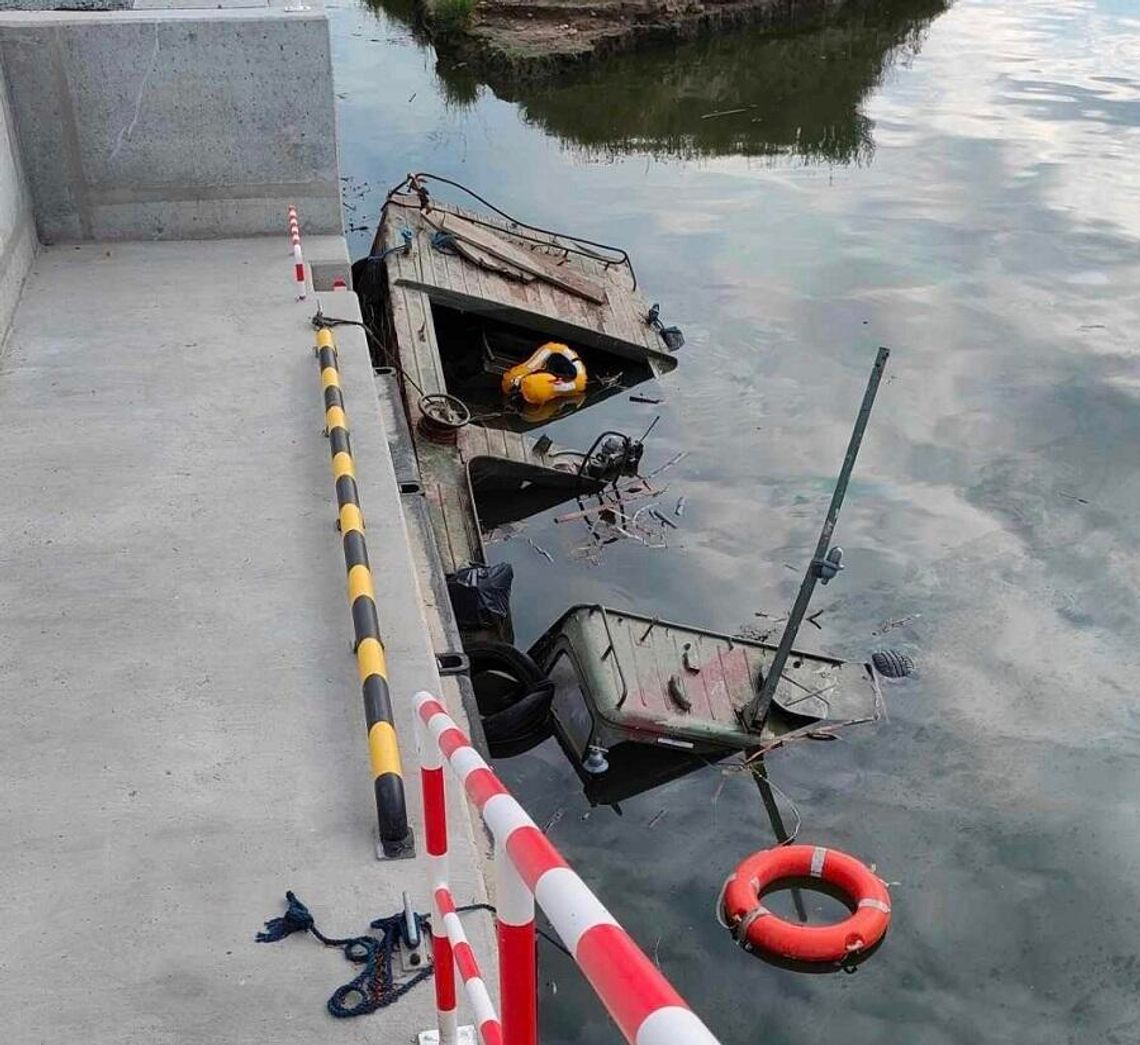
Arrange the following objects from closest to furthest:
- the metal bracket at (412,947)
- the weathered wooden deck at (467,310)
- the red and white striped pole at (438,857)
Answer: the red and white striped pole at (438,857), the metal bracket at (412,947), the weathered wooden deck at (467,310)

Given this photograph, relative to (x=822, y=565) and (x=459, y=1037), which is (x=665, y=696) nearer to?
(x=822, y=565)

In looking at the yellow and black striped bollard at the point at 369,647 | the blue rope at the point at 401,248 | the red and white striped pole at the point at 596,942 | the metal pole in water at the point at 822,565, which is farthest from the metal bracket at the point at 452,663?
the blue rope at the point at 401,248

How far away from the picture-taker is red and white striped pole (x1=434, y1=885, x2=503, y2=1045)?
2543 mm

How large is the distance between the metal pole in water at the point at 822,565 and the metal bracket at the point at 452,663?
2822 millimetres

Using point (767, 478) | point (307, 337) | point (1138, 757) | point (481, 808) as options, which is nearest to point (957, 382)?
point (767, 478)

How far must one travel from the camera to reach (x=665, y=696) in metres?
8.50

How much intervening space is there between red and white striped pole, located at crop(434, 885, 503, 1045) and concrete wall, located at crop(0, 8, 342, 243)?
27.4ft

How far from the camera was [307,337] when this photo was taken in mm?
8461

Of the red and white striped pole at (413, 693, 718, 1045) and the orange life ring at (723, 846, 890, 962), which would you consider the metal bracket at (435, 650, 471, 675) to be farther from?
the red and white striped pole at (413, 693, 718, 1045)

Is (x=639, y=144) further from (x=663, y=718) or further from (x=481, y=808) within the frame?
(x=481, y=808)

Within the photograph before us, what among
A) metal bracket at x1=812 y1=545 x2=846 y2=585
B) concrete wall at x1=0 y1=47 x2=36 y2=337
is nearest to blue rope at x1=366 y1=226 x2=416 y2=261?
concrete wall at x1=0 y1=47 x2=36 y2=337

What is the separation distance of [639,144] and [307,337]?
677 inches

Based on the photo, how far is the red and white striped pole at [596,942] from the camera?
1.48 meters

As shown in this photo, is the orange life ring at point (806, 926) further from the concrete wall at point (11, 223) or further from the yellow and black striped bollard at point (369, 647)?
the concrete wall at point (11, 223)
